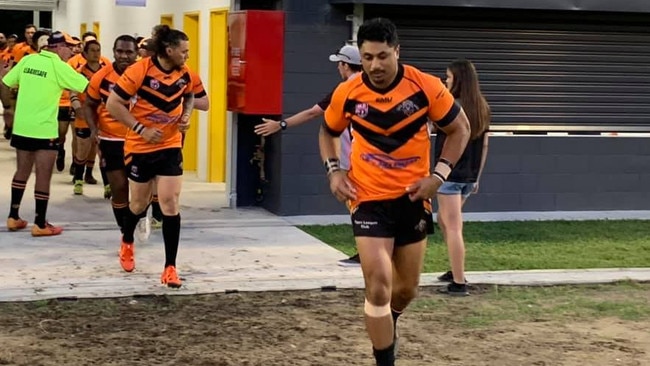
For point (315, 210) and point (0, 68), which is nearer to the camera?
point (315, 210)

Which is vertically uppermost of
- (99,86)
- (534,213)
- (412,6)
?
(412,6)

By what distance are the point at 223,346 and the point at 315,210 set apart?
17.0 feet

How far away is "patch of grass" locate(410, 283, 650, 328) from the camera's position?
25.1 ft

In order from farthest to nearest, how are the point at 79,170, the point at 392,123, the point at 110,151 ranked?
the point at 79,170 → the point at 110,151 → the point at 392,123

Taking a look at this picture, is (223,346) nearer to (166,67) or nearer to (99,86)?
(166,67)

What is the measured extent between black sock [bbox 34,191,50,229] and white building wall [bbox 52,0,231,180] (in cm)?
477

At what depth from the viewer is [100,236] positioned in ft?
33.6

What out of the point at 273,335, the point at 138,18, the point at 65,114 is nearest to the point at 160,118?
the point at 273,335

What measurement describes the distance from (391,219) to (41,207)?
514 cm

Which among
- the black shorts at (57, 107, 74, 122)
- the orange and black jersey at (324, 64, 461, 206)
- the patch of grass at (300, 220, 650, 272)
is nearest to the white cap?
the patch of grass at (300, 220, 650, 272)

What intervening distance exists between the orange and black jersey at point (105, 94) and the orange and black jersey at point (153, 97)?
1297 millimetres

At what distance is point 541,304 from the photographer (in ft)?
26.5

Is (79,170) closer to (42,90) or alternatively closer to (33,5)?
(42,90)

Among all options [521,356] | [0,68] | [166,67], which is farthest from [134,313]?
[0,68]
